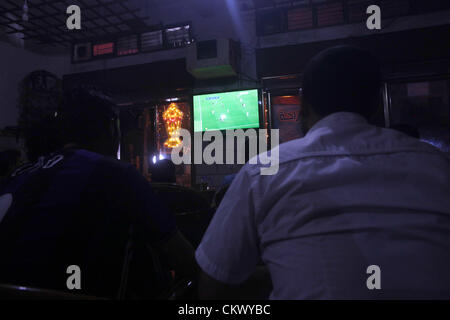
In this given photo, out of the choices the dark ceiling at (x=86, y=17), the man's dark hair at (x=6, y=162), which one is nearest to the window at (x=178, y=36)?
the dark ceiling at (x=86, y=17)

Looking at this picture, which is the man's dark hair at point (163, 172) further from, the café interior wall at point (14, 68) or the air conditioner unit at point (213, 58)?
the café interior wall at point (14, 68)

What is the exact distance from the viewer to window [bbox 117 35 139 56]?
5836mm

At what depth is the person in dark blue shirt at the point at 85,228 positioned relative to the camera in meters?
0.96

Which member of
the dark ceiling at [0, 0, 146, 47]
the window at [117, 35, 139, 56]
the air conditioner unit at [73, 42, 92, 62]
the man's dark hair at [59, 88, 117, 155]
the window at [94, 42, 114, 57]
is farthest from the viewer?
the air conditioner unit at [73, 42, 92, 62]

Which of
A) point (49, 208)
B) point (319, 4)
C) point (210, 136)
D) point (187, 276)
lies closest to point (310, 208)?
point (187, 276)

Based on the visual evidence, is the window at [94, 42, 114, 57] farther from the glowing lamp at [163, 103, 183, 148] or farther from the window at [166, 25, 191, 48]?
the glowing lamp at [163, 103, 183, 148]

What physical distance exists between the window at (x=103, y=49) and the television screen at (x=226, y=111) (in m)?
2.00

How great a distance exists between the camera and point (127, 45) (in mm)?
5883

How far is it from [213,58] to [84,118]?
3.91 m

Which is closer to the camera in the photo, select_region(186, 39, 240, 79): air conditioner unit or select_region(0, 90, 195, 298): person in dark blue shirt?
select_region(0, 90, 195, 298): person in dark blue shirt

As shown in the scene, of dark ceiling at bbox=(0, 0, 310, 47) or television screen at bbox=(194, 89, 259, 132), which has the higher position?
dark ceiling at bbox=(0, 0, 310, 47)

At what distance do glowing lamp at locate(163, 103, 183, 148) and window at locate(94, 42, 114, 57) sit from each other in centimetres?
150

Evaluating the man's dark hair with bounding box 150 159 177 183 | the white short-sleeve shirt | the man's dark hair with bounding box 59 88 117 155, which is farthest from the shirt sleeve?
the man's dark hair with bounding box 150 159 177 183
